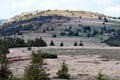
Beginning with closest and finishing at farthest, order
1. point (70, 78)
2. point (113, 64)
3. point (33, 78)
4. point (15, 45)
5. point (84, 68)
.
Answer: point (33, 78), point (70, 78), point (84, 68), point (113, 64), point (15, 45)

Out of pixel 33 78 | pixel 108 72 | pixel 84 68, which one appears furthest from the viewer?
pixel 84 68

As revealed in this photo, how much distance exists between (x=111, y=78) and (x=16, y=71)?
1838cm

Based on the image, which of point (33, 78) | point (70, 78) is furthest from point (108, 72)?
point (33, 78)

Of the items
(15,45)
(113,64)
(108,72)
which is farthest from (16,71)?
(15,45)

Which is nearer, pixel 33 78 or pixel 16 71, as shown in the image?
pixel 33 78

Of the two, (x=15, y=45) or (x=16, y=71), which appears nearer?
(x=16, y=71)

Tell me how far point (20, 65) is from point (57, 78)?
67.8ft

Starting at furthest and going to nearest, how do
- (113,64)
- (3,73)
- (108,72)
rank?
(113,64) → (108,72) → (3,73)

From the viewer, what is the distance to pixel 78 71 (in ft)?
221

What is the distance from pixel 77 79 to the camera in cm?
5766

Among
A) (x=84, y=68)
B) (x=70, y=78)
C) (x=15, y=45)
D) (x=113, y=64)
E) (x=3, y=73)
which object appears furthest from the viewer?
(x=15, y=45)

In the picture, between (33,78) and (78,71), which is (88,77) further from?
(33,78)

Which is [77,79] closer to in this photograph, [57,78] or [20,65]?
[57,78]

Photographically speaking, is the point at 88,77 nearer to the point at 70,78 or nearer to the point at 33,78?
the point at 70,78
